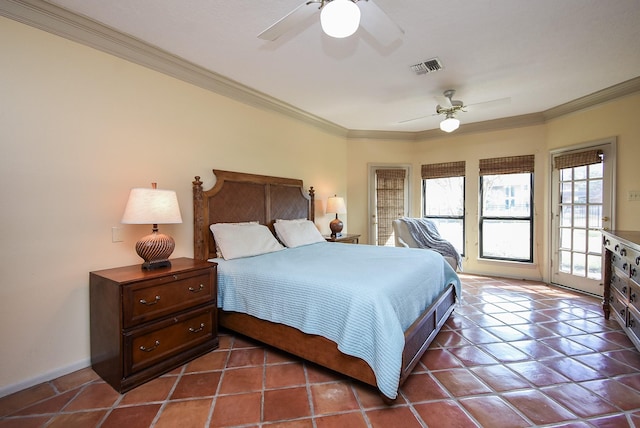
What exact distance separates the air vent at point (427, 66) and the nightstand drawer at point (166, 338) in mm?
3012

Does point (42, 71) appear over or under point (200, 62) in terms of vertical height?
under

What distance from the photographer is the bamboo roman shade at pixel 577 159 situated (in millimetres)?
3753

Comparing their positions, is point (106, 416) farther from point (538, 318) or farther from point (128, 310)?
point (538, 318)

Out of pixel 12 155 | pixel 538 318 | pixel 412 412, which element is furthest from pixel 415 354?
pixel 12 155

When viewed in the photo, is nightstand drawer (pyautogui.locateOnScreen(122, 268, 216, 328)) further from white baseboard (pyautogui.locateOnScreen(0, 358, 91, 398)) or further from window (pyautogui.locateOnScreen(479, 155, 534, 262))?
window (pyautogui.locateOnScreen(479, 155, 534, 262))

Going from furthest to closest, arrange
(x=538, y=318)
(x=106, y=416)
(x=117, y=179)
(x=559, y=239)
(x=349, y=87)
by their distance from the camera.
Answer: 1. (x=559, y=239)
2. (x=349, y=87)
3. (x=538, y=318)
4. (x=117, y=179)
5. (x=106, y=416)

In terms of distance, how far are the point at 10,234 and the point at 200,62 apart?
2.06 metres

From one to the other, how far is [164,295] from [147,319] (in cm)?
19

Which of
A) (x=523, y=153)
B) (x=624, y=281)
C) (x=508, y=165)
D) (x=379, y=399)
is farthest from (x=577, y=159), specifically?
(x=379, y=399)

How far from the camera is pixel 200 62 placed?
2.83 m

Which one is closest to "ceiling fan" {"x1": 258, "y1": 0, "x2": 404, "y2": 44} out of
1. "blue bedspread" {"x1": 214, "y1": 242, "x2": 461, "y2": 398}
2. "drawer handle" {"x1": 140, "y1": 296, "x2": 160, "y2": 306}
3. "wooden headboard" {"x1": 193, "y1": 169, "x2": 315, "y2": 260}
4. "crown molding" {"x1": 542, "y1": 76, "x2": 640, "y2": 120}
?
"blue bedspread" {"x1": 214, "y1": 242, "x2": 461, "y2": 398}

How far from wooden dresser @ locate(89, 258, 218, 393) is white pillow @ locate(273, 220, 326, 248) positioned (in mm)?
1219

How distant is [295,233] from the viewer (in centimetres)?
365

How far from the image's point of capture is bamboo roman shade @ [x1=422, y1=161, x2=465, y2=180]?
5.15 metres
